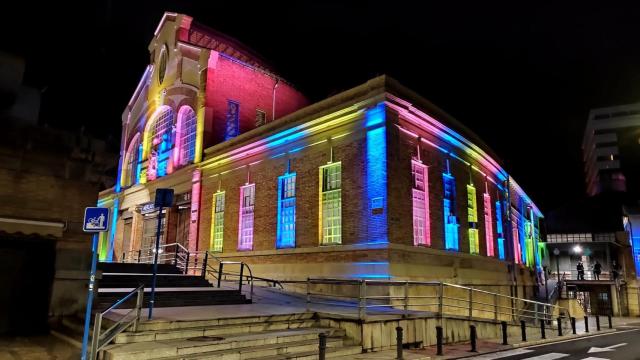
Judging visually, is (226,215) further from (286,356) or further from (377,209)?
(286,356)

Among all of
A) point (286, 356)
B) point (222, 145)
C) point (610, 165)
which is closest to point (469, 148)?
point (222, 145)

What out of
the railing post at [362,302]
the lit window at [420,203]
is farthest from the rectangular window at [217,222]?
the railing post at [362,302]

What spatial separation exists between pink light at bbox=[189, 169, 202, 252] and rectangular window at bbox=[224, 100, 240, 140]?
3.53 m

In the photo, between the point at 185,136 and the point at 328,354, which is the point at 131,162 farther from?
the point at 328,354

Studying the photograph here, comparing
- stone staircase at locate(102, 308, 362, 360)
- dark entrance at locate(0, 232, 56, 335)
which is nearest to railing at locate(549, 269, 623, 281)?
stone staircase at locate(102, 308, 362, 360)

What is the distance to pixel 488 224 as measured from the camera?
24406 mm

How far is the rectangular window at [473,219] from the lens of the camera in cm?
2181

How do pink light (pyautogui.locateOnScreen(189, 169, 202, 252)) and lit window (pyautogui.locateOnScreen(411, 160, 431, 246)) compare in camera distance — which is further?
pink light (pyautogui.locateOnScreen(189, 169, 202, 252))

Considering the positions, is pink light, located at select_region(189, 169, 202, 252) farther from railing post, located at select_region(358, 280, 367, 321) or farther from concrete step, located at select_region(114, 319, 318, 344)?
railing post, located at select_region(358, 280, 367, 321)

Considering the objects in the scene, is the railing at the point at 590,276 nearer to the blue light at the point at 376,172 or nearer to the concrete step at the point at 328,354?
the blue light at the point at 376,172

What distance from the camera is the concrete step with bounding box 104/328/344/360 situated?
786 centimetres

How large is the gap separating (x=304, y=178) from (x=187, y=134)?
11.9 meters

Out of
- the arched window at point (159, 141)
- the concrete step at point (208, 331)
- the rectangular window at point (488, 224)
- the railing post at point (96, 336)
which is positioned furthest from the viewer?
the arched window at point (159, 141)

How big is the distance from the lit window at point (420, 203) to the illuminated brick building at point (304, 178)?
0.06 m
